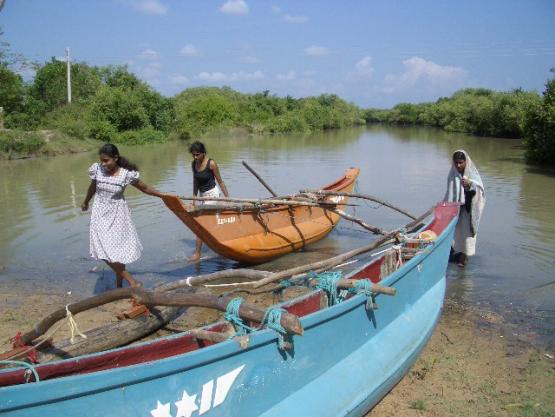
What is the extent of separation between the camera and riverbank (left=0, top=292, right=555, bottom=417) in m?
3.72

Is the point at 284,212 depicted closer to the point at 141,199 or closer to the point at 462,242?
the point at 462,242

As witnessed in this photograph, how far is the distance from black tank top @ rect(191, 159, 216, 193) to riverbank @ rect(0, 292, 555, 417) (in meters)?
2.13

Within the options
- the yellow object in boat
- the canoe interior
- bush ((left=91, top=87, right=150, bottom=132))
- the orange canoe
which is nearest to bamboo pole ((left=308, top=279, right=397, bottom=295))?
the canoe interior

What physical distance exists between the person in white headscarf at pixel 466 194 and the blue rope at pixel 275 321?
4.29 metres

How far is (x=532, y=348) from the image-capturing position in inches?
183

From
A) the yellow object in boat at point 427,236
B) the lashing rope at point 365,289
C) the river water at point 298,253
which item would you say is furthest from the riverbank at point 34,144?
the lashing rope at point 365,289

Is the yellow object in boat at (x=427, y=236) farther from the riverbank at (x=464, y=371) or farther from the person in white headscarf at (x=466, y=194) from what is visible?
the person in white headscarf at (x=466, y=194)

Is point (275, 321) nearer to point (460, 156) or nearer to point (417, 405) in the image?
point (417, 405)

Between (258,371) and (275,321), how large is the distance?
30 centimetres

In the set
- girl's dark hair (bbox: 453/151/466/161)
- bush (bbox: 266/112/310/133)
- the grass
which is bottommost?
the grass

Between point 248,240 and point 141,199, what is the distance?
6062mm

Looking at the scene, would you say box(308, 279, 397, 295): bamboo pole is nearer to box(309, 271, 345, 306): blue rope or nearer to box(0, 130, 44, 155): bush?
box(309, 271, 345, 306): blue rope

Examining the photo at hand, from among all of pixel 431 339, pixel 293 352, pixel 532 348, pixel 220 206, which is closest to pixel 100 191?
pixel 220 206

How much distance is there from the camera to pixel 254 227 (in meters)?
6.88
